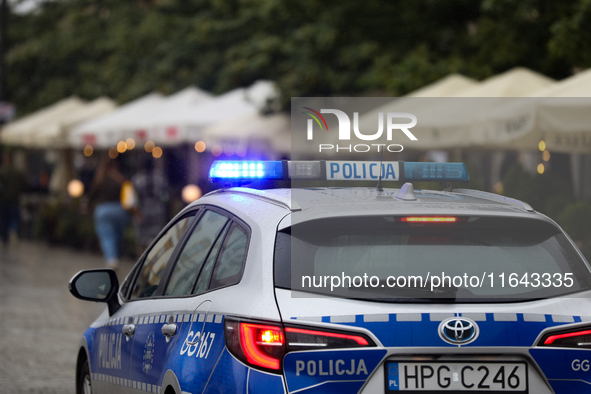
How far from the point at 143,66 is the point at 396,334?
24.0 m

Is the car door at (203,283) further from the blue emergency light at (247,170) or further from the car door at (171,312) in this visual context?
the blue emergency light at (247,170)

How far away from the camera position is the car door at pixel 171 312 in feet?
12.8

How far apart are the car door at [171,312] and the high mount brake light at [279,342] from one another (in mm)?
500

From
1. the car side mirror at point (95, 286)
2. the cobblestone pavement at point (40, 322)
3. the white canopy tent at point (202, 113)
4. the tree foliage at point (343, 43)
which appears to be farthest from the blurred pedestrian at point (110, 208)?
the car side mirror at point (95, 286)

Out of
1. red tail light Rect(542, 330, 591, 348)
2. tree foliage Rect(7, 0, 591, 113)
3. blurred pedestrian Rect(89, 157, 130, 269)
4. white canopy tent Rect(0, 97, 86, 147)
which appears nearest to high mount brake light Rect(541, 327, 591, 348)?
red tail light Rect(542, 330, 591, 348)

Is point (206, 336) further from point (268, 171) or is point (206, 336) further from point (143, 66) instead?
point (143, 66)

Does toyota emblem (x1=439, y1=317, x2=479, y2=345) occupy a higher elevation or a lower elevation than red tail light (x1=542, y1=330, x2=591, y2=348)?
higher

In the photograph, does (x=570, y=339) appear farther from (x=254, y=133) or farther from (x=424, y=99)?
(x=254, y=133)

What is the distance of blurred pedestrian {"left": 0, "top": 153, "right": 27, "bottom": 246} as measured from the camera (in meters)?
22.7

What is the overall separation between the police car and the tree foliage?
873cm

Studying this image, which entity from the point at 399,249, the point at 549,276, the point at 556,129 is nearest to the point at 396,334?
the point at 399,249

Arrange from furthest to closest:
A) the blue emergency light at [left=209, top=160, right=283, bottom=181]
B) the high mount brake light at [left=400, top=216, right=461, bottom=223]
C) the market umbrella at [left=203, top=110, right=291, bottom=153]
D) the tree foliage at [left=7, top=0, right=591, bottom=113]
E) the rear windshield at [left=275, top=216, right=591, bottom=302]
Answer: the market umbrella at [left=203, top=110, right=291, bottom=153]
the tree foliage at [left=7, top=0, right=591, bottom=113]
the blue emergency light at [left=209, top=160, right=283, bottom=181]
the high mount brake light at [left=400, top=216, right=461, bottom=223]
the rear windshield at [left=275, top=216, right=591, bottom=302]

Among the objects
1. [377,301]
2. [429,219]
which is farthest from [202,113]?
[377,301]

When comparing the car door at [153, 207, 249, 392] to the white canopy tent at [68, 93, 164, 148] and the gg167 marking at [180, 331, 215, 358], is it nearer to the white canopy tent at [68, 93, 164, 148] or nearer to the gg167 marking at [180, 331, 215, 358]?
the gg167 marking at [180, 331, 215, 358]
